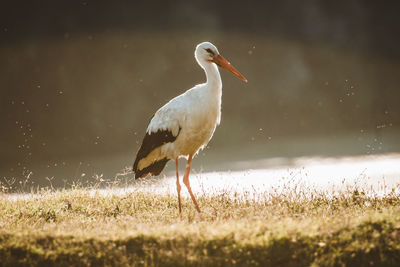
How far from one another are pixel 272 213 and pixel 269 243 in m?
1.76

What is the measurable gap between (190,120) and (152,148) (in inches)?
40.5

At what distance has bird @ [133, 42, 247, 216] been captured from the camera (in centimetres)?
778

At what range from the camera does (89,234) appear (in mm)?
6211

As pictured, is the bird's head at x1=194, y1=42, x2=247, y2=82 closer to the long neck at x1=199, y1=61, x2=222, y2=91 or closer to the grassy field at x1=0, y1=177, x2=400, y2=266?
the long neck at x1=199, y1=61, x2=222, y2=91

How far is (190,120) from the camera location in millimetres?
7805

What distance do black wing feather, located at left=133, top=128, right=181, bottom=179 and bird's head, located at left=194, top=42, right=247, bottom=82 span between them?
1.35 metres

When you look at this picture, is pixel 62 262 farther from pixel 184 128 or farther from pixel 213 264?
pixel 184 128

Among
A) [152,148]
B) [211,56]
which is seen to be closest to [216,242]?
[152,148]

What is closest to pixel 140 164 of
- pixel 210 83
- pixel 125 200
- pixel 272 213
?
pixel 125 200

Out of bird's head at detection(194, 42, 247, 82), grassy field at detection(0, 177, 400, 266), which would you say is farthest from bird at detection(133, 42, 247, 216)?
grassy field at detection(0, 177, 400, 266)

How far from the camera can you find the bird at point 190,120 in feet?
25.5

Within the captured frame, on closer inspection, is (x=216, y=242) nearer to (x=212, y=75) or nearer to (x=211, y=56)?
(x=212, y=75)

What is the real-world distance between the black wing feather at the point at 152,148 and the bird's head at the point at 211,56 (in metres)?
1.35

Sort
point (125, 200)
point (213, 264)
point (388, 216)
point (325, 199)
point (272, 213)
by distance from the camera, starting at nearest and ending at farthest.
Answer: point (213, 264) → point (388, 216) → point (272, 213) → point (325, 199) → point (125, 200)
